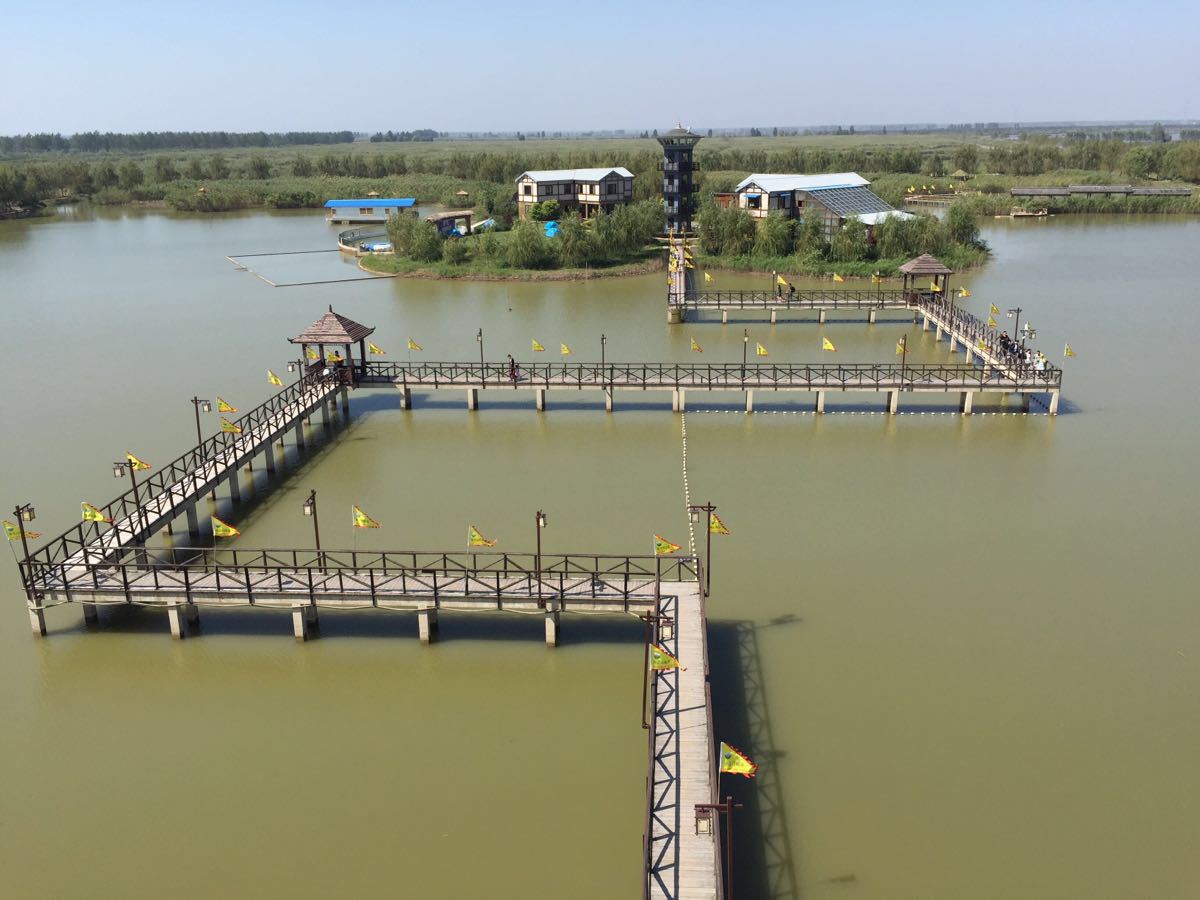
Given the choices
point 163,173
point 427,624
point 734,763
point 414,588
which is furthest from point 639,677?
point 163,173

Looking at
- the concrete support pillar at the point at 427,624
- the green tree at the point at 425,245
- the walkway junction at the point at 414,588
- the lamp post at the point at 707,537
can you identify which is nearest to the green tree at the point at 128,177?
the green tree at the point at 425,245

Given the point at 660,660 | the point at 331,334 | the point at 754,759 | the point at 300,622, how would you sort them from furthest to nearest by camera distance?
the point at 331,334 → the point at 300,622 → the point at 754,759 → the point at 660,660

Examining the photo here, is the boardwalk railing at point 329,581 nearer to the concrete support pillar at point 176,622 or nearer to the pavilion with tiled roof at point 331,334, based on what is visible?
the concrete support pillar at point 176,622

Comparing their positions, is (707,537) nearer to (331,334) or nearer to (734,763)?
(734,763)

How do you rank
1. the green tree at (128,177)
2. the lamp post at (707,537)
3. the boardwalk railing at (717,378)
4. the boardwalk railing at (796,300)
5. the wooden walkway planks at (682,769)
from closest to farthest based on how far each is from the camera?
1. the wooden walkway planks at (682,769)
2. the lamp post at (707,537)
3. the boardwalk railing at (717,378)
4. the boardwalk railing at (796,300)
5. the green tree at (128,177)

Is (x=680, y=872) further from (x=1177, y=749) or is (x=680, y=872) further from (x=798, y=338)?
(x=798, y=338)
